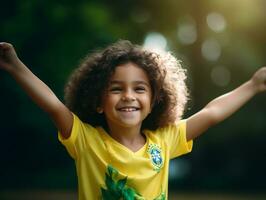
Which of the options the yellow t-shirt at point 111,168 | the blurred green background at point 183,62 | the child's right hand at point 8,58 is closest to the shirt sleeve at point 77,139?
the yellow t-shirt at point 111,168

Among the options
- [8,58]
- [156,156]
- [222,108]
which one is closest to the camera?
[8,58]

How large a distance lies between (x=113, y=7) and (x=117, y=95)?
9520mm

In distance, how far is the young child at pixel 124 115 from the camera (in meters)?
2.49

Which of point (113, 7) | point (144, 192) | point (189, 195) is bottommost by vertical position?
point (144, 192)

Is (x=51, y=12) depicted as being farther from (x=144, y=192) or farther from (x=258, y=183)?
(x=144, y=192)

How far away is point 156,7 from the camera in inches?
477

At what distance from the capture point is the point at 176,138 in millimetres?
2738

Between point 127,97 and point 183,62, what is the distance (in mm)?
8876

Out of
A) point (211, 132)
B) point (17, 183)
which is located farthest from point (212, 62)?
point (17, 183)

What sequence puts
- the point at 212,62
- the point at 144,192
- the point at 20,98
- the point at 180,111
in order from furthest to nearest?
the point at 212,62 → the point at 20,98 → the point at 180,111 → the point at 144,192

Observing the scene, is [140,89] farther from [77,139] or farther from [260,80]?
[260,80]

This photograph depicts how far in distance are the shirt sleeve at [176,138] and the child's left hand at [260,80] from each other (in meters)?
0.38

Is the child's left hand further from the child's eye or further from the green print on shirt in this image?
the green print on shirt

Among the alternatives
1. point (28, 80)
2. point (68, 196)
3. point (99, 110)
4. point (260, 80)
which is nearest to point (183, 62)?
A: point (68, 196)
